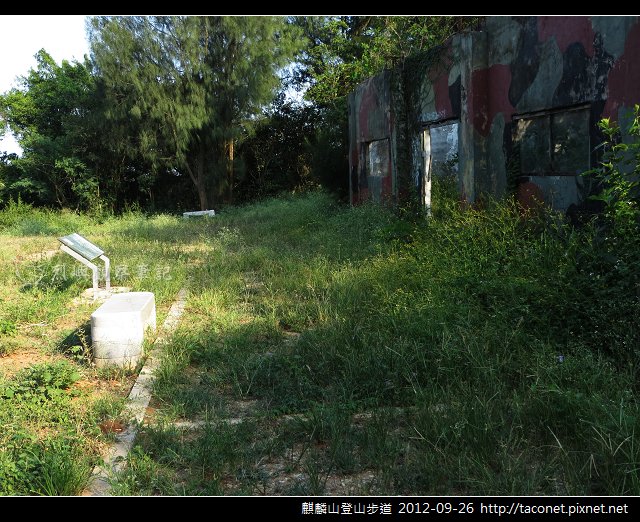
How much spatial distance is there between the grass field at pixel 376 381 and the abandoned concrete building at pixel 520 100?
1100 millimetres

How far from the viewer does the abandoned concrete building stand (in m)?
6.40

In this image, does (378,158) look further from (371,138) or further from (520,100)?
(520,100)

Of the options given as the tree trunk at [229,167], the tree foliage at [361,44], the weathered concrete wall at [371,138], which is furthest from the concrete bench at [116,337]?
the tree trunk at [229,167]

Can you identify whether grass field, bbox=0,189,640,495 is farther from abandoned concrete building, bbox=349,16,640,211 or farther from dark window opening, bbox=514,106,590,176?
abandoned concrete building, bbox=349,16,640,211

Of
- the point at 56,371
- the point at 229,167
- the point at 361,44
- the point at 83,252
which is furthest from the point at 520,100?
the point at 229,167

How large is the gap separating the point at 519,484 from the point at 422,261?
4155 millimetres

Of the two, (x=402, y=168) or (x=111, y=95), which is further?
(x=111, y=95)

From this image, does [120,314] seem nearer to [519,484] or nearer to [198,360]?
[198,360]

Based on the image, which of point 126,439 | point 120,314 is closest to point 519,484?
point 126,439

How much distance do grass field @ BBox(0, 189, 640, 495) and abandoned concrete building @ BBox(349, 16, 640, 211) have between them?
43.3 inches

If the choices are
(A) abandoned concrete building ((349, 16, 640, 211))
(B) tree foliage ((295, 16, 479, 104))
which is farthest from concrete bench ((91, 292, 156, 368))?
(B) tree foliage ((295, 16, 479, 104))

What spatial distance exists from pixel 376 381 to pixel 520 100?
18.3 feet

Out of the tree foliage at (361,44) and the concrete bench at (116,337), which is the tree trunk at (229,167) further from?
the concrete bench at (116,337)

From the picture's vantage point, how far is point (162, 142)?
2292 cm
